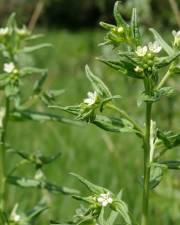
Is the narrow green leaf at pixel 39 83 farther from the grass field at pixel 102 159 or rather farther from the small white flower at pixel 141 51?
the small white flower at pixel 141 51

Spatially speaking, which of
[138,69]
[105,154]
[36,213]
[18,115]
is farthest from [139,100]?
[105,154]

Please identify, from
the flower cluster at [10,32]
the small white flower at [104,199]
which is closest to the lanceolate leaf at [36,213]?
the small white flower at [104,199]

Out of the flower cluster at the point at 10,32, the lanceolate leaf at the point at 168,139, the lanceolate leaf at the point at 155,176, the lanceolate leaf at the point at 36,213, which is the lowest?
the lanceolate leaf at the point at 36,213

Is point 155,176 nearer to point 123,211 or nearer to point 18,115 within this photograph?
point 123,211

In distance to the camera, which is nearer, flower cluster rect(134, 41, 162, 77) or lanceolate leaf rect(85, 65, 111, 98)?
flower cluster rect(134, 41, 162, 77)

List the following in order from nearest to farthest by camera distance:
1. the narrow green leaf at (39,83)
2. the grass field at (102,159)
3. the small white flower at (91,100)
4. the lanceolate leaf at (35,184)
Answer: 1. the small white flower at (91,100)
2. the lanceolate leaf at (35,184)
3. the narrow green leaf at (39,83)
4. the grass field at (102,159)

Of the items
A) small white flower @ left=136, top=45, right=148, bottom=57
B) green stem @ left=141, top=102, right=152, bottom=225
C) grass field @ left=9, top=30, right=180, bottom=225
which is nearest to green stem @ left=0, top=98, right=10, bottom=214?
grass field @ left=9, top=30, right=180, bottom=225

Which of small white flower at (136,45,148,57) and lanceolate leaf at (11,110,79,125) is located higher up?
small white flower at (136,45,148,57)

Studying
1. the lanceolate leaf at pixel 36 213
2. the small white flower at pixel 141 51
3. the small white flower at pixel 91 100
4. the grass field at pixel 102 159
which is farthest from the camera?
the grass field at pixel 102 159

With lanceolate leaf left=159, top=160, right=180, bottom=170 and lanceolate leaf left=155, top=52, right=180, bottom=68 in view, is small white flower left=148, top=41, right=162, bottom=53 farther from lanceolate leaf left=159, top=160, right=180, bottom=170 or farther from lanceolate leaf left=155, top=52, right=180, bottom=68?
lanceolate leaf left=159, top=160, right=180, bottom=170
